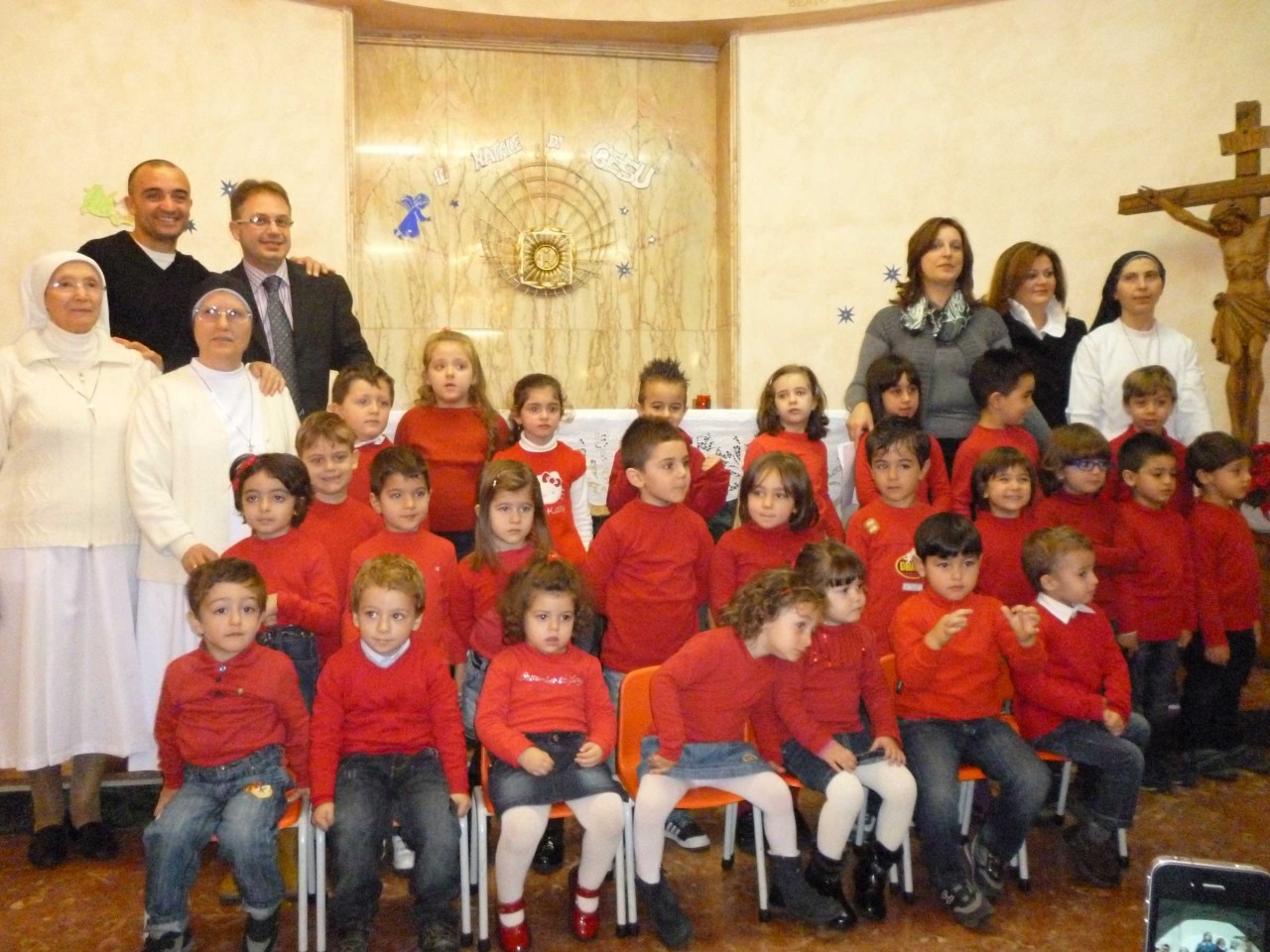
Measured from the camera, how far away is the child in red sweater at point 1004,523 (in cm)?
374

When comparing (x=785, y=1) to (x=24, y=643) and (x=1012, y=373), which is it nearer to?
(x=1012, y=373)

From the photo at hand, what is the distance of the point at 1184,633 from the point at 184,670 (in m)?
3.62

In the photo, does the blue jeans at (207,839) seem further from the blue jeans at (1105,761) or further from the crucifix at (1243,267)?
the crucifix at (1243,267)

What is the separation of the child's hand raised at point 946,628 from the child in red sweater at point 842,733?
176mm

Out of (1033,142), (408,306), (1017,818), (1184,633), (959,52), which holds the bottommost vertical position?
(1017,818)

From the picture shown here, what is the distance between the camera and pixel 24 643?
3398 millimetres

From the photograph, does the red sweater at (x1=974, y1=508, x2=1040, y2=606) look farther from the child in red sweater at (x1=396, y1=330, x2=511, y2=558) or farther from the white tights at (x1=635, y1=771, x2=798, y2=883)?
the child in red sweater at (x1=396, y1=330, x2=511, y2=558)

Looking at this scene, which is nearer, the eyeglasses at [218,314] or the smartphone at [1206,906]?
the smartphone at [1206,906]

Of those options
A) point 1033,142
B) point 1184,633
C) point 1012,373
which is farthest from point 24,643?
point 1033,142

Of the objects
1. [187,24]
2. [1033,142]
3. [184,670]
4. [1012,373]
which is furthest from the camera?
[1033,142]

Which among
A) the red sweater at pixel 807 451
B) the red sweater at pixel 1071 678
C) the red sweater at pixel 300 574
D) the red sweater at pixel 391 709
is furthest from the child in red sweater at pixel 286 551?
the red sweater at pixel 1071 678

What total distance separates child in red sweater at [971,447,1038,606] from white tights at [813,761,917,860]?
95cm

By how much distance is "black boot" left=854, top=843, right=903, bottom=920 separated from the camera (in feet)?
10.2

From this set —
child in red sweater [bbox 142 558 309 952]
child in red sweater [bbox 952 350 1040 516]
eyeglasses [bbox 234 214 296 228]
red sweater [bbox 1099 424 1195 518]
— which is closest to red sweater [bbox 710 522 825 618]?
child in red sweater [bbox 952 350 1040 516]
